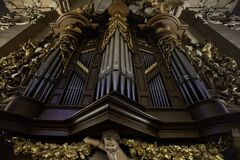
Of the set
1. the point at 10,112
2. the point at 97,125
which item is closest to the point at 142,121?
the point at 97,125

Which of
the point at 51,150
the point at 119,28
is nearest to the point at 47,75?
the point at 51,150

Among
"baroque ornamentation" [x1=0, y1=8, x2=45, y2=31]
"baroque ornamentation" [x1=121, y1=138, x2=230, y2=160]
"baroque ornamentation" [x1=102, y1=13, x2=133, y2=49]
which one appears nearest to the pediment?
"baroque ornamentation" [x1=121, y1=138, x2=230, y2=160]

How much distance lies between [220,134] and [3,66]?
13.1 feet

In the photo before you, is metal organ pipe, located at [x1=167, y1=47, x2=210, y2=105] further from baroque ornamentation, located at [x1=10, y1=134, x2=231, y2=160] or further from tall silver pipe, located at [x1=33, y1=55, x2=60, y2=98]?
tall silver pipe, located at [x1=33, y1=55, x2=60, y2=98]

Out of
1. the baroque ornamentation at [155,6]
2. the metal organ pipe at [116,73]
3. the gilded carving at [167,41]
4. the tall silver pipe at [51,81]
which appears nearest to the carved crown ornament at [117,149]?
the metal organ pipe at [116,73]

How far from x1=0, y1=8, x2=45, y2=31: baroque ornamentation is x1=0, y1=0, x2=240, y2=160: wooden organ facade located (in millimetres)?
2124

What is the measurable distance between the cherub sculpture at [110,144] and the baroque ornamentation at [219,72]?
2.10m

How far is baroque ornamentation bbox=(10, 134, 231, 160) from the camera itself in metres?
2.88

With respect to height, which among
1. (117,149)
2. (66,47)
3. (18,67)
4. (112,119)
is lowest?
(117,149)

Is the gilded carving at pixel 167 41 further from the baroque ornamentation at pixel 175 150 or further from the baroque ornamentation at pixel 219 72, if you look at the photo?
the baroque ornamentation at pixel 175 150

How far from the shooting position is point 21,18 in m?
8.84

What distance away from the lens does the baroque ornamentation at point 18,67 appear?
446cm

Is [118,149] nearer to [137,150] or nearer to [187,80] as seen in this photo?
[137,150]

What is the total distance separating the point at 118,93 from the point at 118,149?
63cm
